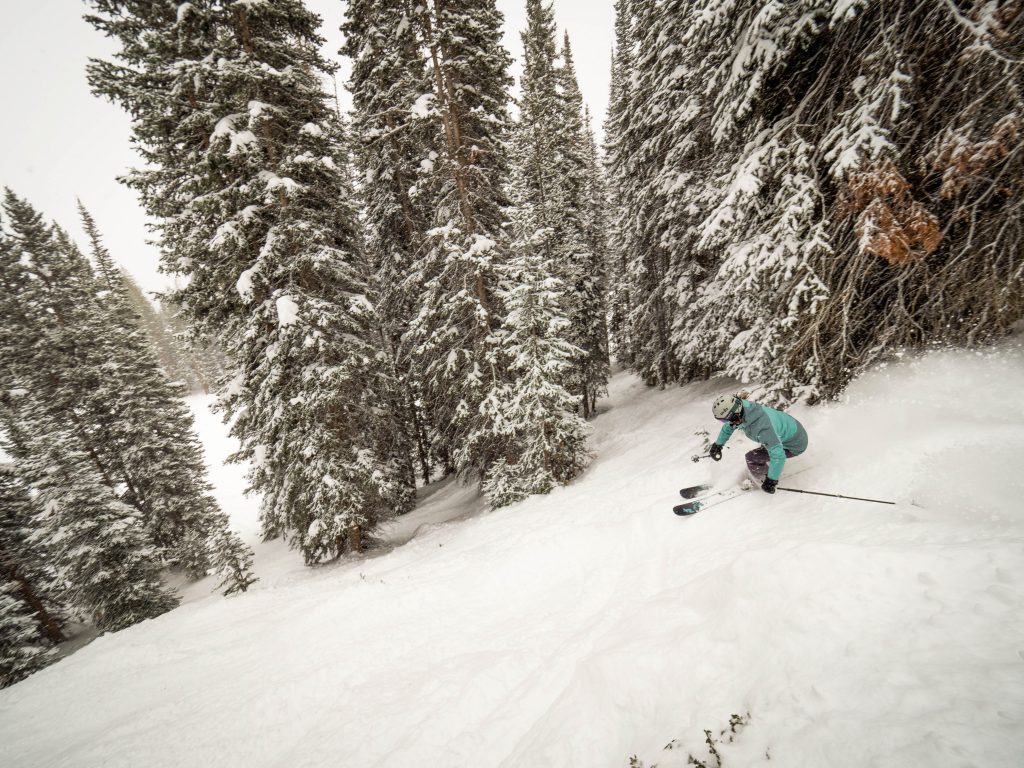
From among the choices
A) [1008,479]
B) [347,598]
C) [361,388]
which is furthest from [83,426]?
[1008,479]

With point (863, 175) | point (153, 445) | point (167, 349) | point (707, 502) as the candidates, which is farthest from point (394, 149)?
point (167, 349)

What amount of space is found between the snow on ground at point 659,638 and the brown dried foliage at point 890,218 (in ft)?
6.78

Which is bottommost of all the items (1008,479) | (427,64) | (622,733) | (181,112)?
(622,733)

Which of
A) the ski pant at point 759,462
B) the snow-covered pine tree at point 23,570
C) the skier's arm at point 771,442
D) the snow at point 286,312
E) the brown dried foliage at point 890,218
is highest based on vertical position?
the snow at point 286,312

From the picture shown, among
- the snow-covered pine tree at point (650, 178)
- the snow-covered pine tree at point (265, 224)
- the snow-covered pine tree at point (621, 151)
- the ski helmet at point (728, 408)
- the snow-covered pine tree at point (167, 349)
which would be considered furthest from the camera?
the snow-covered pine tree at point (167, 349)

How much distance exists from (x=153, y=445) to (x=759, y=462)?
27.4 meters

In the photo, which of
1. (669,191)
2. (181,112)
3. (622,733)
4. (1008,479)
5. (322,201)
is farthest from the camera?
(669,191)

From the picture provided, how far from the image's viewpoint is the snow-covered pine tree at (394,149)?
12719mm

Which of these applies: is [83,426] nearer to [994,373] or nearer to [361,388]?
[361,388]

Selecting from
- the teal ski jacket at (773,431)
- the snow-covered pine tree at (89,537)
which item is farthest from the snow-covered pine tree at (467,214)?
the snow-covered pine tree at (89,537)

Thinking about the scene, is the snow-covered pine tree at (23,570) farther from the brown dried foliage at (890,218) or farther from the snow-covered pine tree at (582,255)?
the brown dried foliage at (890,218)

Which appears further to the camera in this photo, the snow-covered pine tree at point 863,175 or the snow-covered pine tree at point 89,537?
the snow-covered pine tree at point 89,537

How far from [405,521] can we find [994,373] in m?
18.9

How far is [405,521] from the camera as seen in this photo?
1870 centimetres
